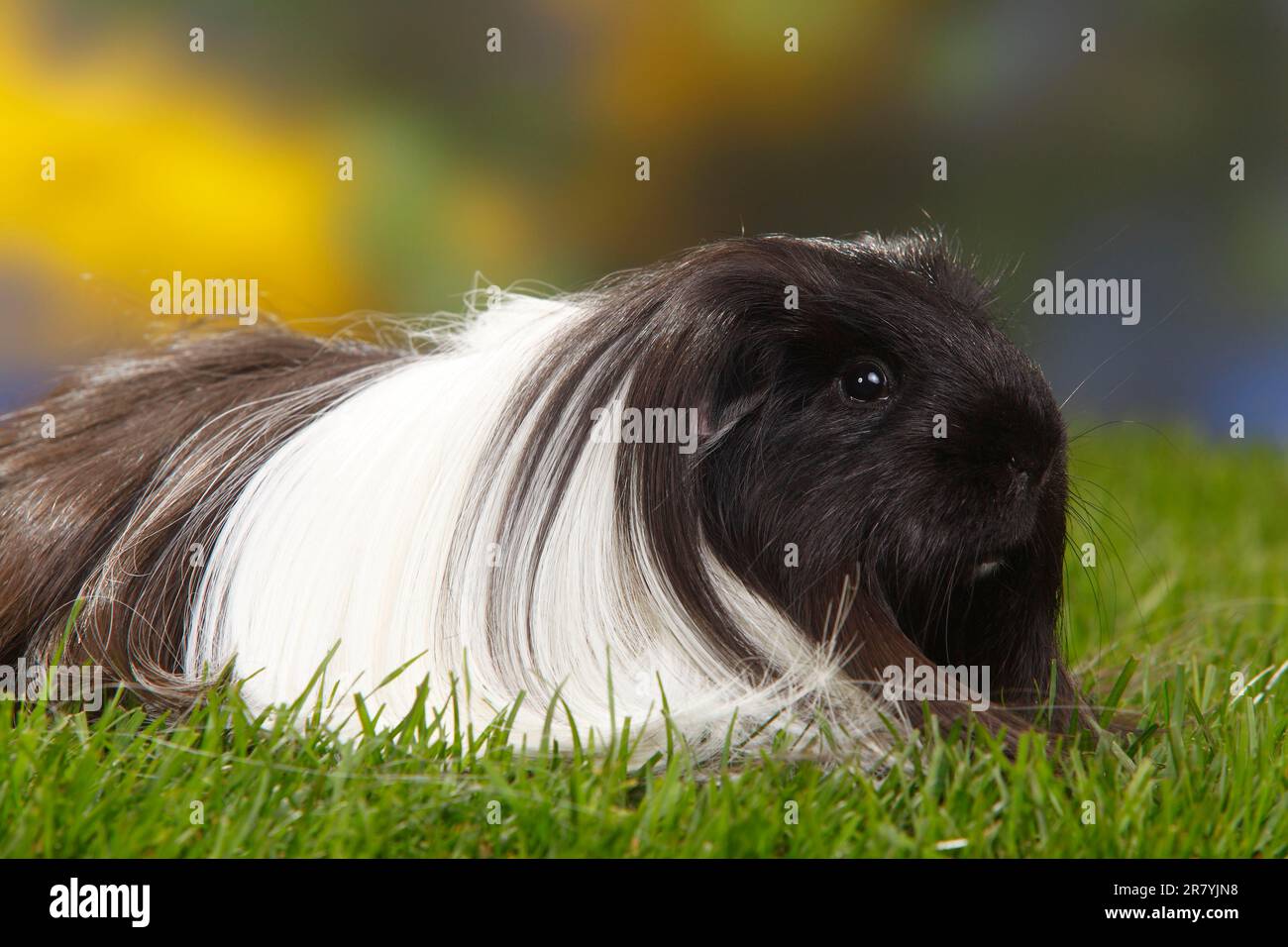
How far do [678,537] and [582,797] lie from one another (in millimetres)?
362

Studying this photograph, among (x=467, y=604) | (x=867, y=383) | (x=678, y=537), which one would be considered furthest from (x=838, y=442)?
(x=467, y=604)

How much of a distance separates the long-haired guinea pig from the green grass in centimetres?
8

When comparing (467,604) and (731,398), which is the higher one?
(731,398)

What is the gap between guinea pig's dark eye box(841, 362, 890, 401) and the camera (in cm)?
162

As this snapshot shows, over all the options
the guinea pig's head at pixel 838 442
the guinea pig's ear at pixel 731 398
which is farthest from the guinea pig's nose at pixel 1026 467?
the guinea pig's ear at pixel 731 398

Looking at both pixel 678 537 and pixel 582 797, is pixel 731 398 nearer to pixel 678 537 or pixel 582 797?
pixel 678 537

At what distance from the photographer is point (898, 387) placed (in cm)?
162

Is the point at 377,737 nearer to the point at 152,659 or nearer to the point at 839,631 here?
the point at 152,659

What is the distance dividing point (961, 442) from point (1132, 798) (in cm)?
46

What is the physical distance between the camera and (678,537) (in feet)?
5.21

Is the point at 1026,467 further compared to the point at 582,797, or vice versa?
the point at 1026,467

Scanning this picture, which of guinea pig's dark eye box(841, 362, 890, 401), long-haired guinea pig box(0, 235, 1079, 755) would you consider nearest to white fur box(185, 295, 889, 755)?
long-haired guinea pig box(0, 235, 1079, 755)

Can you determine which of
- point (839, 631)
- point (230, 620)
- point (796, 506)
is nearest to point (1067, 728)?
point (839, 631)

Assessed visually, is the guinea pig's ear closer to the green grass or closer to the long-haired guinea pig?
the long-haired guinea pig
